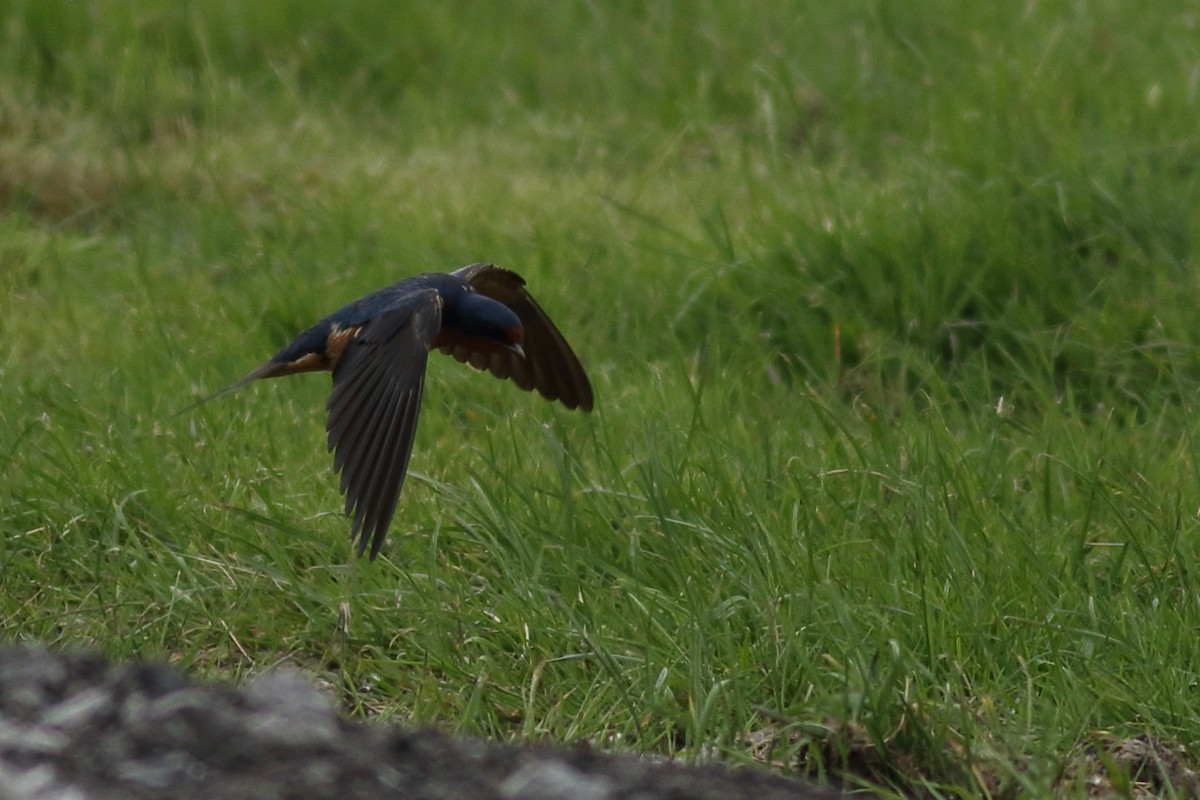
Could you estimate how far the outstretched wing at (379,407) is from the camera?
3.35 meters

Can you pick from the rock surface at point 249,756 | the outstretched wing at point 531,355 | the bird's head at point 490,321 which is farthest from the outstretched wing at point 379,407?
the rock surface at point 249,756

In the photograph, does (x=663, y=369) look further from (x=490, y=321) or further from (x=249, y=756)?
(x=249, y=756)

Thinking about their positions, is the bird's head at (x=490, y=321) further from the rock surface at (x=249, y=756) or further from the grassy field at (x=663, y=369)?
the rock surface at (x=249, y=756)

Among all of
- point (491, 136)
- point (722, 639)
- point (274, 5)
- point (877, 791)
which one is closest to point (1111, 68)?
point (491, 136)

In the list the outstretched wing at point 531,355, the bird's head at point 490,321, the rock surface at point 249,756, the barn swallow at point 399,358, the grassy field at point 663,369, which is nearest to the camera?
the rock surface at point 249,756

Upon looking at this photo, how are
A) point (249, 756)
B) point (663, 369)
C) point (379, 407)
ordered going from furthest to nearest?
point (663, 369) < point (379, 407) < point (249, 756)

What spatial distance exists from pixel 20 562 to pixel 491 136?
3.20 metres

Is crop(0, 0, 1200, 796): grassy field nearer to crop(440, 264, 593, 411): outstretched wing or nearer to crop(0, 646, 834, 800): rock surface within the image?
crop(440, 264, 593, 411): outstretched wing

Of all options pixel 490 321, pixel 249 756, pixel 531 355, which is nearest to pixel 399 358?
pixel 490 321

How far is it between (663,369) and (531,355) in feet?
1.84

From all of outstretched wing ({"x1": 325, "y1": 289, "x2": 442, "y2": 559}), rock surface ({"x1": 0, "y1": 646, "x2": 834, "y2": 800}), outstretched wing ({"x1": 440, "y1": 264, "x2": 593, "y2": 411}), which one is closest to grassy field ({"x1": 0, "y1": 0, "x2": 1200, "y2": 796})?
outstretched wing ({"x1": 440, "y1": 264, "x2": 593, "y2": 411})

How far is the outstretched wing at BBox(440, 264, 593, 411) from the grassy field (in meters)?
0.11

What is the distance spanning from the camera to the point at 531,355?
429cm

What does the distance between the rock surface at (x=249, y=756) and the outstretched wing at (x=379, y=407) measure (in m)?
0.61
